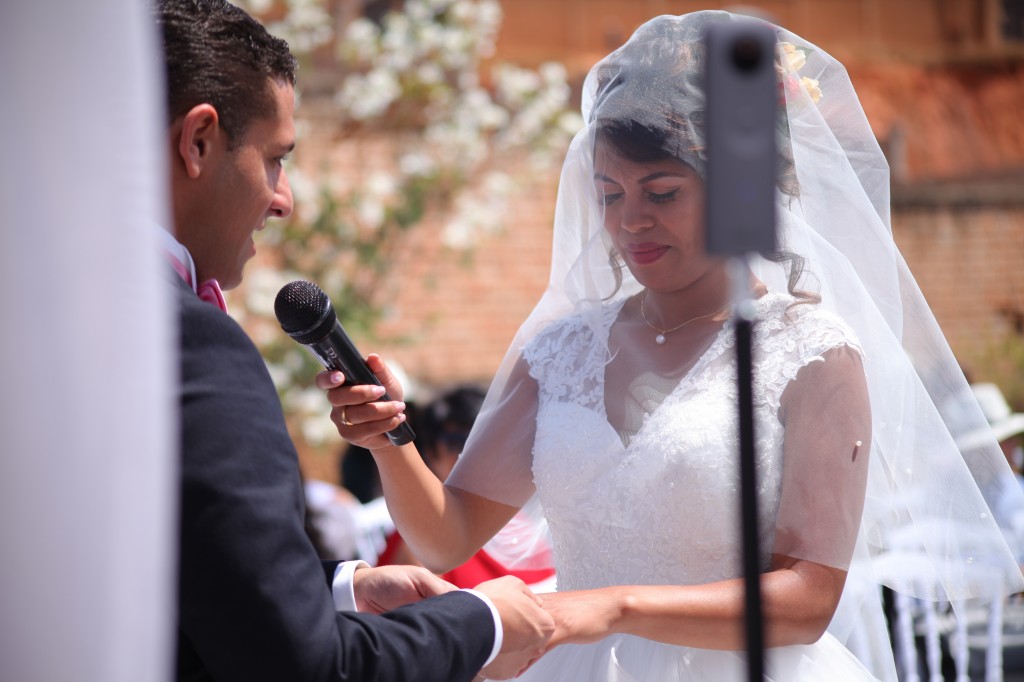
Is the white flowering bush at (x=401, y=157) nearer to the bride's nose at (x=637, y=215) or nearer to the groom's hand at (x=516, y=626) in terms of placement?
the bride's nose at (x=637, y=215)

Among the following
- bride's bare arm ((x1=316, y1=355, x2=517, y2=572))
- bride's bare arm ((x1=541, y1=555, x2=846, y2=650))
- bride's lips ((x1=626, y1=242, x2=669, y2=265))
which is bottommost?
bride's bare arm ((x1=541, y1=555, x2=846, y2=650))

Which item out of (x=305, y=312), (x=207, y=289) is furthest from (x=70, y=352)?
(x=305, y=312)

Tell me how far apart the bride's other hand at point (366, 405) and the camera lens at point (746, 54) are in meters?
1.23

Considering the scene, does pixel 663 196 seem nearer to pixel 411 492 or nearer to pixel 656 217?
pixel 656 217

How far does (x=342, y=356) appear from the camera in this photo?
221 cm

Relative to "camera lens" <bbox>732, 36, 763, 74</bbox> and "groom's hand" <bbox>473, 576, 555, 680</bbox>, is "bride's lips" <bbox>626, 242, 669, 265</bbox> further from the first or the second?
"camera lens" <bbox>732, 36, 763, 74</bbox>

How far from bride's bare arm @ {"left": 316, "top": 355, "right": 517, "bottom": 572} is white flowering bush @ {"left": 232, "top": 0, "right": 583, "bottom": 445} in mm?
4402

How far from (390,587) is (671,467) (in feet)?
2.08

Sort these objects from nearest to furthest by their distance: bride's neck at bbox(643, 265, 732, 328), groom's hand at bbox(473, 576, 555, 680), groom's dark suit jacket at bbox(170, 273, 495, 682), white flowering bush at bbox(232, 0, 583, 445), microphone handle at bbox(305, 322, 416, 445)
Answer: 1. groom's dark suit jacket at bbox(170, 273, 495, 682)
2. groom's hand at bbox(473, 576, 555, 680)
3. microphone handle at bbox(305, 322, 416, 445)
4. bride's neck at bbox(643, 265, 732, 328)
5. white flowering bush at bbox(232, 0, 583, 445)

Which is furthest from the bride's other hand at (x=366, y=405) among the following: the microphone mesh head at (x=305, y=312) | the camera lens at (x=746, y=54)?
the camera lens at (x=746, y=54)

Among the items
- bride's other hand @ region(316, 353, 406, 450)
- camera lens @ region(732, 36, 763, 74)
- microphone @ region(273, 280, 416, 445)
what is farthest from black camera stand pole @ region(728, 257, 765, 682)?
bride's other hand @ region(316, 353, 406, 450)

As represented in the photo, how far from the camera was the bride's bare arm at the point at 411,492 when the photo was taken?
2.29 meters

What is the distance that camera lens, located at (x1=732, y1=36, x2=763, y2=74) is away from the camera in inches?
47.8

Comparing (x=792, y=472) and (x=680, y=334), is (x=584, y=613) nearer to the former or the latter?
(x=792, y=472)
